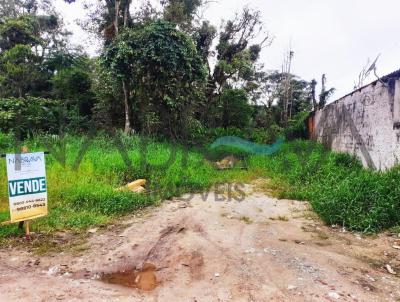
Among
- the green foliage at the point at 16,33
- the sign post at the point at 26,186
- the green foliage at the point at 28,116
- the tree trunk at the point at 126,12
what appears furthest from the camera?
the green foliage at the point at 16,33

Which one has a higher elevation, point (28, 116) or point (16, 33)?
point (16, 33)

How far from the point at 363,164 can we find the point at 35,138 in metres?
8.84

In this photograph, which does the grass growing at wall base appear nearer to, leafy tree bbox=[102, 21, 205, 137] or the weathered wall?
the weathered wall

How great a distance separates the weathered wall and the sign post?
225 inches

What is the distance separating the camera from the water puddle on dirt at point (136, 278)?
3.14 meters

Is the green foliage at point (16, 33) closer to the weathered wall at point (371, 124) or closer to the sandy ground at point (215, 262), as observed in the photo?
the weathered wall at point (371, 124)

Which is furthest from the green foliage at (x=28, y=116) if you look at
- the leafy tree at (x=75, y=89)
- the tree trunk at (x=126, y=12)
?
the tree trunk at (x=126, y=12)

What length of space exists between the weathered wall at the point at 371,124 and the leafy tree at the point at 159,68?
17.0 ft

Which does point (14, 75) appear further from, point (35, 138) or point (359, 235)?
point (359, 235)

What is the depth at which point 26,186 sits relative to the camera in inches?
167

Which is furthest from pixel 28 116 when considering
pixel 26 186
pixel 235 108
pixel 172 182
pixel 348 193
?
pixel 348 193

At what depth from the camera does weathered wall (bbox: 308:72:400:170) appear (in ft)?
19.7

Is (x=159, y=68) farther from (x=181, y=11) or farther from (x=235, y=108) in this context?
(x=235, y=108)

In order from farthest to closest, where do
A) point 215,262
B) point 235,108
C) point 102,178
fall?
1. point 235,108
2. point 102,178
3. point 215,262
